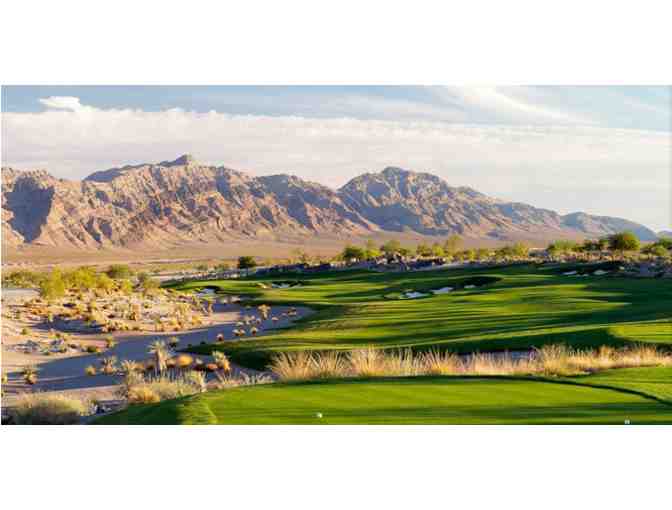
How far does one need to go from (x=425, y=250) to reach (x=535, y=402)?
118589 mm

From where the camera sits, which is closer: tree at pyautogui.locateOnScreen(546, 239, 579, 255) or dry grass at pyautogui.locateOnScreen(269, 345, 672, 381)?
dry grass at pyautogui.locateOnScreen(269, 345, 672, 381)

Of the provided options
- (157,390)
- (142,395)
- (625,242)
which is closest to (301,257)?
(625,242)

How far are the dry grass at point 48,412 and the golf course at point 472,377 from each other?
2.54 m

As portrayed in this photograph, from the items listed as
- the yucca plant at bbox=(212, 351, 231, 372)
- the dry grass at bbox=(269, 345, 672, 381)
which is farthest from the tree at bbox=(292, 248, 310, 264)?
the dry grass at bbox=(269, 345, 672, 381)

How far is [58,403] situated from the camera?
16.0 meters

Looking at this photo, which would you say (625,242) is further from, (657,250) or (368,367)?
(368,367)

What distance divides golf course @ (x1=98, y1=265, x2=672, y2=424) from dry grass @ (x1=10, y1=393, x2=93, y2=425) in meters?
2.54

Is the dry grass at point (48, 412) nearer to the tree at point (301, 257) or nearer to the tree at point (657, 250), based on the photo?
the tree at point (657, 250)

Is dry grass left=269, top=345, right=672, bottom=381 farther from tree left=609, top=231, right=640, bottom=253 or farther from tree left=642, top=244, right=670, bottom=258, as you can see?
tree left=642, top=244, right=670, bottom=258

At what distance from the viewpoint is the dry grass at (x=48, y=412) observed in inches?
605

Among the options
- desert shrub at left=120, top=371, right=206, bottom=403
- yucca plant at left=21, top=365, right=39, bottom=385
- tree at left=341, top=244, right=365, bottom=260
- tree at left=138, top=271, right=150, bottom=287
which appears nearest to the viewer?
desert shrub at left=120, top=371, right=206, bottom=403

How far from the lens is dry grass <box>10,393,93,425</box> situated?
15359 mm

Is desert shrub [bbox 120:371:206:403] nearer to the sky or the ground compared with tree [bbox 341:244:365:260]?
nearer to the sky
